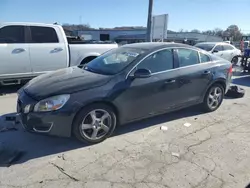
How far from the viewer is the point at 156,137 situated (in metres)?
4.29

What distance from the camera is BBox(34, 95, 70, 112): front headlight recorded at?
3.58 metres

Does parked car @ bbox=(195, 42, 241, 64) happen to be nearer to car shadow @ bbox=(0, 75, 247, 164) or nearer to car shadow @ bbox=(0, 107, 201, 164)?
car shadow @ bbox=(0, 75, 247, 164)

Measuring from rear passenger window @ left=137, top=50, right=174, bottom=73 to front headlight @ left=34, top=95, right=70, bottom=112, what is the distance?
4.82ft

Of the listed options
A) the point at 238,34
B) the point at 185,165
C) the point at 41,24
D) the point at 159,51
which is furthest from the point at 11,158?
the point at 238,34

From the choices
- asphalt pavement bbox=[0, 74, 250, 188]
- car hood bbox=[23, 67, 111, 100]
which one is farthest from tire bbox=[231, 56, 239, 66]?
car hood bbox=[23, 67, 111, 100]

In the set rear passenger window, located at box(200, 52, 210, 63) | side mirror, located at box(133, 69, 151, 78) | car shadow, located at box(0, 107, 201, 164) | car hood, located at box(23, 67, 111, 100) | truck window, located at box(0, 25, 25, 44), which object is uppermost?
truck window, located at box(0, 25, 25, 44)

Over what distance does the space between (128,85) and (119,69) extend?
339 millimetres

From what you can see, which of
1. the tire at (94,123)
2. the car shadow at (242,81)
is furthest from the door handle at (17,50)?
the car shadow at (242,81)

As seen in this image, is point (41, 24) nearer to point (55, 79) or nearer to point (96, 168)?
point (55, 79)

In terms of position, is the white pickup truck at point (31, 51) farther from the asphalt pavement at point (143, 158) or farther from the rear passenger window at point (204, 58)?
the rear passenger window at point (204, 58)

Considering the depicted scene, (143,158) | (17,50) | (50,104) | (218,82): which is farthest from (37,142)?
(218,82)

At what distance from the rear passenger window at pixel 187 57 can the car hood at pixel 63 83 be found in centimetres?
166

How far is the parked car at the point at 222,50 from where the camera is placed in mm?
13520

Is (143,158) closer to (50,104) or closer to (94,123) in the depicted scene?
(94,123)
